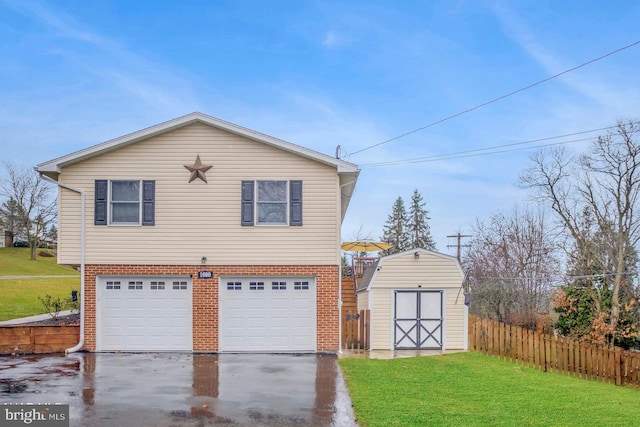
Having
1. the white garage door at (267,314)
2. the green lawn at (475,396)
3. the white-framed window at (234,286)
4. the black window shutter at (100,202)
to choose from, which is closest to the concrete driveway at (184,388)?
the green lawn at (475,396)

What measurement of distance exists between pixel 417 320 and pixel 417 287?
1.00 metres

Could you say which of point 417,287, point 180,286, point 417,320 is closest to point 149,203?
point 180,286

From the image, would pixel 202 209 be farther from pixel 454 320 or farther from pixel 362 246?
pixel 362 246

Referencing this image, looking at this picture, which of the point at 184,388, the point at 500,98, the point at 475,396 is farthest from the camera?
the point at 500,98

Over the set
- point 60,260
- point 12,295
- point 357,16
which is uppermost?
point 357,16

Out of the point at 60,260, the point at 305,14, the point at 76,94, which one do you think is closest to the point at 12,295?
the point at 76,94

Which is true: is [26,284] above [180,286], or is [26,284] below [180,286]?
below

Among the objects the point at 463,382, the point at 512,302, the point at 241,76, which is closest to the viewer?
the point at 463,382

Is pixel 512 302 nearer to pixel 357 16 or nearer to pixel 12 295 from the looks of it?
pixel 357 16

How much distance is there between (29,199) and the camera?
2387 inches

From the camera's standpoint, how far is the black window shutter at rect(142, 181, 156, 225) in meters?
17.4

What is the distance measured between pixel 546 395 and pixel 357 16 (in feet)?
39.8

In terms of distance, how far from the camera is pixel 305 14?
18562mm

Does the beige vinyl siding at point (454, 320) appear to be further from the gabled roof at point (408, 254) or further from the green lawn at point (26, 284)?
the green lawn at point (26, 284)
